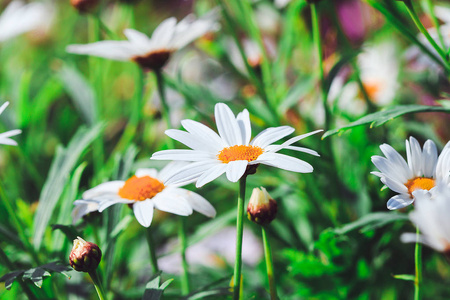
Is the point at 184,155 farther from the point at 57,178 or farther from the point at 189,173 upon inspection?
the point at 57,178

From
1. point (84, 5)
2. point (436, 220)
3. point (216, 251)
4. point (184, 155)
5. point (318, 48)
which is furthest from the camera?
point (216, 251)

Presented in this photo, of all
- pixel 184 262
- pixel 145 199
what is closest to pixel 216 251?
pixel 184 262

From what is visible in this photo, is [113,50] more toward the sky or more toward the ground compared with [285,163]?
more toward the sky

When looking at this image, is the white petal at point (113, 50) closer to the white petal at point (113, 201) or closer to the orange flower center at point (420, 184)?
the white petal at point (113, 201)

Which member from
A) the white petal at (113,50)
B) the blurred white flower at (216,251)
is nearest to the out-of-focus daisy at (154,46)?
the white petal at (113,50)

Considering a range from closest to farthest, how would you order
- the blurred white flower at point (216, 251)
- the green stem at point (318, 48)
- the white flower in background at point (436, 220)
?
the white flower in background at point (436, 220) → the green stem at point (318, 48) → the blurred white flower at point (216, 251)

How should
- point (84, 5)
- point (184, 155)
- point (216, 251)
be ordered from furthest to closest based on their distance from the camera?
point (216, 251) < point (84, 5) < point (184, 155)

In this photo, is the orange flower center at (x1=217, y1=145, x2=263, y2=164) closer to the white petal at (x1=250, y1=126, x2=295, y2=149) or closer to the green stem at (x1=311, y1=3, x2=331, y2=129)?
the white petal at (x1=250, y1=126, x2=295, y2=149)
